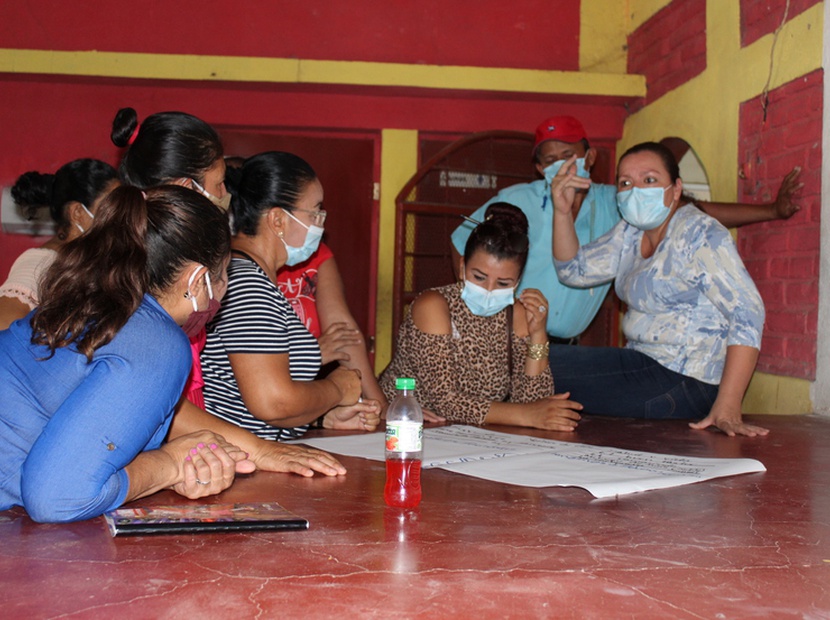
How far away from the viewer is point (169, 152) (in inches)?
85.0

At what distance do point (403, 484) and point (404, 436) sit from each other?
142 mm

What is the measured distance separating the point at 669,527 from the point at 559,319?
7.30 ft

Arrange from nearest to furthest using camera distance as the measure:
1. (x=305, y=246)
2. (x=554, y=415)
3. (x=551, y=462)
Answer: (x=551, y=462) < (x=305, y=246) < (x=554, y=415)

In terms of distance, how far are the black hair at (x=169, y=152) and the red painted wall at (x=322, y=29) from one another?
2804 millimetres

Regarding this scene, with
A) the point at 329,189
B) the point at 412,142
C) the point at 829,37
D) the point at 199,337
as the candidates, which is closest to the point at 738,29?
the point at 829,37

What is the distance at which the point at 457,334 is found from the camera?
2.82 meters

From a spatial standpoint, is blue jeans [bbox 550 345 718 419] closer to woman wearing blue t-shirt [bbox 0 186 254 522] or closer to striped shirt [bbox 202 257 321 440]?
striped shirt [bbox 202 257 321 440]

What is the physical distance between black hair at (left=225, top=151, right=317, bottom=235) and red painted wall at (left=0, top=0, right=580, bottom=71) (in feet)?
8.61

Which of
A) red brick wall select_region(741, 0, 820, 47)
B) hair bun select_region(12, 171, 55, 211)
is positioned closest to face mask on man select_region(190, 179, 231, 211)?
hair bun select_region(12, 171, 55, 211)

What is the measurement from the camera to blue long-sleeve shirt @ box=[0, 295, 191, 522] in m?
1.29

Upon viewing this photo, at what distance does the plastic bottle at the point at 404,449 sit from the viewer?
152 cm

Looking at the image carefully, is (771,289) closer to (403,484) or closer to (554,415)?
(554,415)

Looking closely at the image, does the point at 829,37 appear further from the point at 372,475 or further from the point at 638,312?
the point at 372,475

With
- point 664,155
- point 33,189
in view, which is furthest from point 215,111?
point 664,155
